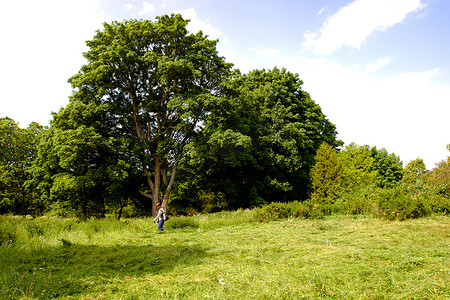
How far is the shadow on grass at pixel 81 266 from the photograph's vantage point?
4500 mm

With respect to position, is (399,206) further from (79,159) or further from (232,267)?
(79,159)

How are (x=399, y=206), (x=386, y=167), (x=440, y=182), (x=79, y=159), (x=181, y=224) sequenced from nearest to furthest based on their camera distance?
(x=399, y=206) → (x=181, y=224) → (x=440, y=182) → (x=79, y=159) → (x=386, y=167)

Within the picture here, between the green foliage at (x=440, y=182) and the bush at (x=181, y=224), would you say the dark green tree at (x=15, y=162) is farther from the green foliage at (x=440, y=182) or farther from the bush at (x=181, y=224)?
the green foliage at (x=440, y=182)

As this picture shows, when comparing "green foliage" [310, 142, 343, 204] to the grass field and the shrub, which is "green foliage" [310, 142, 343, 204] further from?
the grass field

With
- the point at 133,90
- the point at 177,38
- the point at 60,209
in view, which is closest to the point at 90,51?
the point at 133,90

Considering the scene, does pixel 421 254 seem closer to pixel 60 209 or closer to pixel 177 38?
pixel 177 38

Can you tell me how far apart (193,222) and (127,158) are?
9.37 metres

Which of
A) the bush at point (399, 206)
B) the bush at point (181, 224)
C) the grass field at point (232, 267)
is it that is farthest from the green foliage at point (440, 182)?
the bush at point (181, 224)

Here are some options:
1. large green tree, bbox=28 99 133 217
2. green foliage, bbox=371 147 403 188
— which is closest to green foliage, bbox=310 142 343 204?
large green tree, bbox=28 99 133 217

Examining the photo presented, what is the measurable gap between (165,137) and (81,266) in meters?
16.0

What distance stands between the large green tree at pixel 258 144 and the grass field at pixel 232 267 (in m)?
11.9

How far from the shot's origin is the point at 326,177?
26234 mm

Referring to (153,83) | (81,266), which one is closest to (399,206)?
(81,266)

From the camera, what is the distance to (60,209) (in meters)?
21.4
